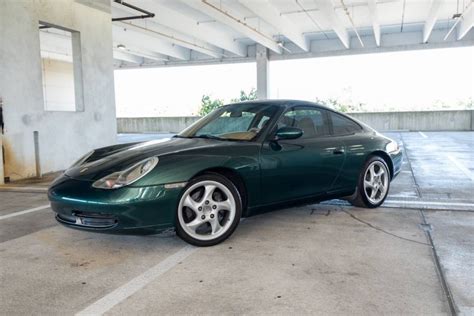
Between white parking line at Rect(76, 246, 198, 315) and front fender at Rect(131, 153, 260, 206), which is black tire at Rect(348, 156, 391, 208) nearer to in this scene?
front fender at Rect(131, 153, 260, 206)

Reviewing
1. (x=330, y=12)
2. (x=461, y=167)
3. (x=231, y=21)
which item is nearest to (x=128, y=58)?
(x=231, y=21)

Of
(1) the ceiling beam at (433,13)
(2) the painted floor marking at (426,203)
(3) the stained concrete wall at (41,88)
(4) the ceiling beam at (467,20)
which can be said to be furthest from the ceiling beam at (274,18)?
(2) the painted floor marking at (426,203)

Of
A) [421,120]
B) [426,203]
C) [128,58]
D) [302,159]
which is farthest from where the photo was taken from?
[128,58]

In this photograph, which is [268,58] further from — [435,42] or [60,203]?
[60,203]

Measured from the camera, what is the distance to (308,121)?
4324mm

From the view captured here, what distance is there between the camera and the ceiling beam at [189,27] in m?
13.6

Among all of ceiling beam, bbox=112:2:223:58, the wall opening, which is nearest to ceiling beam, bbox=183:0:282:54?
ceiling beam, bbox=112:2:223:58

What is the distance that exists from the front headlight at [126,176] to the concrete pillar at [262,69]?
18963mm

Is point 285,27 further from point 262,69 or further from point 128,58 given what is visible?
point 128,58

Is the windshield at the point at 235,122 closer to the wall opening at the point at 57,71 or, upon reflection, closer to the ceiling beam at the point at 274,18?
the ceiling beam at the point at 274,18

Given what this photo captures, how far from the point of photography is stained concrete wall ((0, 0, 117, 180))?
288 inches

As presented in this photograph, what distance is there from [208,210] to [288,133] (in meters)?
1.04

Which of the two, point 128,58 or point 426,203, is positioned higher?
point 128,58

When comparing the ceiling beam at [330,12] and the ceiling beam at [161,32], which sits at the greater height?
the ceiling beam at [161,32]
